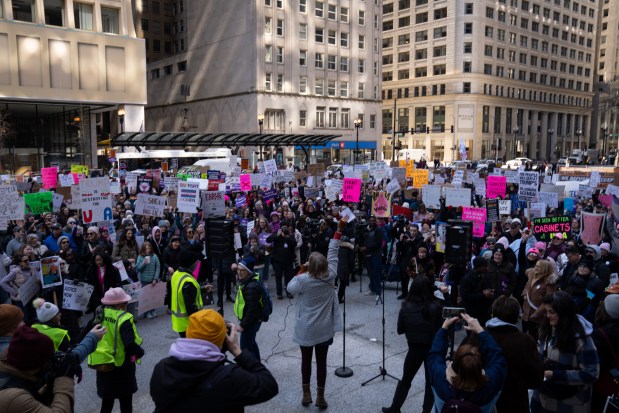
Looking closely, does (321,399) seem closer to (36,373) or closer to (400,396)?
(400,396)

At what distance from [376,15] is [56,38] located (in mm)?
40461

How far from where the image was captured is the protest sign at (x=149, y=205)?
41.7 feet

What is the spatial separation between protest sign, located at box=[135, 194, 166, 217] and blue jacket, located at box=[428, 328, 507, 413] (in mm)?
9744

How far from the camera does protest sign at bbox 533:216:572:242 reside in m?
10.2

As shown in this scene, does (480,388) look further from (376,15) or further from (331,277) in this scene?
(376,15)

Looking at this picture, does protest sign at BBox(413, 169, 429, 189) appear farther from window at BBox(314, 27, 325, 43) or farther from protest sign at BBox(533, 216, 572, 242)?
window at BBox(314, 27, 325, 43)

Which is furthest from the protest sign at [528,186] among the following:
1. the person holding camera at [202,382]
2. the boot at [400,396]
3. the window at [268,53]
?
the window at [268,53]

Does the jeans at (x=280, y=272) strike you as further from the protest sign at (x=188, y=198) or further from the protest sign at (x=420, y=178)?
the protest sign at (x=420, y=178)

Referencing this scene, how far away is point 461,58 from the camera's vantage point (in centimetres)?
7788

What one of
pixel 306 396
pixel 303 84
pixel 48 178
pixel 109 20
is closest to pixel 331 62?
pixel 303 84

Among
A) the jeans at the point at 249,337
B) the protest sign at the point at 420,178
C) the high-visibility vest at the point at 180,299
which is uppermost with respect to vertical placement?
the protest sign at the point at 420,178

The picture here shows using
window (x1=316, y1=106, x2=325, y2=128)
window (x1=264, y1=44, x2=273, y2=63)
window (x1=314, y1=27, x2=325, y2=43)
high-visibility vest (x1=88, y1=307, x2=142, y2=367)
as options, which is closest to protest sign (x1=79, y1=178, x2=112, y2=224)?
high-visibility vest (x1=88, y1=307, x2=142, y2=367)

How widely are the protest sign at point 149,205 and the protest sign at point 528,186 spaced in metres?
10.1

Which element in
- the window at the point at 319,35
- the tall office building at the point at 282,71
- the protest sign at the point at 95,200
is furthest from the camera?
the window at the point at 319,35
